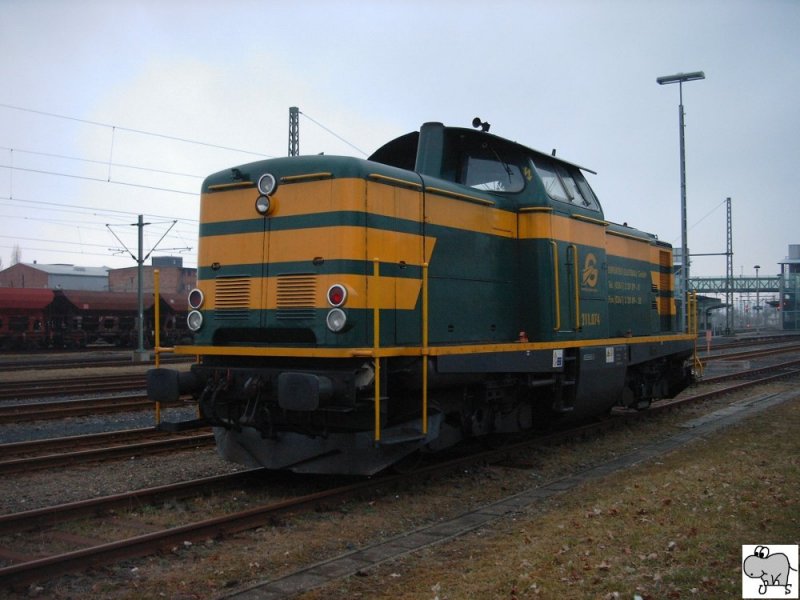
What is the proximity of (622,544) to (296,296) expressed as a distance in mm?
3464

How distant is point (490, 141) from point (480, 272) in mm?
1577

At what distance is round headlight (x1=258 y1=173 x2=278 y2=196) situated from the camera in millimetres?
6859

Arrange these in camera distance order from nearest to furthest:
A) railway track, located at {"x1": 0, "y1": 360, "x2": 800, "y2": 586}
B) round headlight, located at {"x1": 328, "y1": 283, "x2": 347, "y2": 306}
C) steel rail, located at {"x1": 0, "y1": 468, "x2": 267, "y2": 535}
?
1. railway track, located at {"x1": 0, "y1": 360, "x2": 800, "y2": 586}
2. steel rail, located at {"x1": 0, "y1": 468, "x2": 267, "y2": 535}
3. round headlight, located at {"x1": 328, "y1": 283, "x2": 347, "y2": 306}

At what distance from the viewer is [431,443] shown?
7270mm

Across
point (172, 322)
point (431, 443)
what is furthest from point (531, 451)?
point (172, 322)

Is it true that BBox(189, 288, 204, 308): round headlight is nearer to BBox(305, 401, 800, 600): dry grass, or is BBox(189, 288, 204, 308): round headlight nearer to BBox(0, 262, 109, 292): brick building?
BBox(305, 401, 800, 600): dry grass

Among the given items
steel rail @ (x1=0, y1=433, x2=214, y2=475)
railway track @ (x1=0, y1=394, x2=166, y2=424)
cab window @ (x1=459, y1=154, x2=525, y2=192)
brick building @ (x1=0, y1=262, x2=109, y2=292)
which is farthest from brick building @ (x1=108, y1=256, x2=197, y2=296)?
cab window @ (x1=459, y1=154, x2=525, y2=192)

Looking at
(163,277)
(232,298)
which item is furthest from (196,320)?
(163,277)

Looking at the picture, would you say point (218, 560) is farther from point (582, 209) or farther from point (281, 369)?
point (582, 209)

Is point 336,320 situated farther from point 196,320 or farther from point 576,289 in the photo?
point 576,289

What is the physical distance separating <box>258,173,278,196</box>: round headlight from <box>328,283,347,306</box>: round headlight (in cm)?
122

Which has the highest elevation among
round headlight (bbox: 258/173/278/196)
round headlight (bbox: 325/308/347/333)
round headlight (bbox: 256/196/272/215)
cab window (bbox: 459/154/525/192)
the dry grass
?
cab window (bbox: 459/154/525/192)

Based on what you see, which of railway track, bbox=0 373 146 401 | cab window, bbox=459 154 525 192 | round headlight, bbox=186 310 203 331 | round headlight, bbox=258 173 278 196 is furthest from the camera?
railway track, bbox=0 373 146 401

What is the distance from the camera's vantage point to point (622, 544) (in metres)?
4.99
